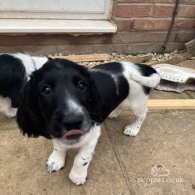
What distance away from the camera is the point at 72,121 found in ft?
6.90

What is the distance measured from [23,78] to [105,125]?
3.03 feet

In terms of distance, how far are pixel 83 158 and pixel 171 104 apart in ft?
4.90

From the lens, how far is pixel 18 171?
115 inches

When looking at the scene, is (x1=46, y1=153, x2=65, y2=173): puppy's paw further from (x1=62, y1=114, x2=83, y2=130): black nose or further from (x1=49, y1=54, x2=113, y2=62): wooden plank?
(x1=49, y1=54, x2=113, y2=62): wooden plank

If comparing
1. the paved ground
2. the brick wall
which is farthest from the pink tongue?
the brick wall

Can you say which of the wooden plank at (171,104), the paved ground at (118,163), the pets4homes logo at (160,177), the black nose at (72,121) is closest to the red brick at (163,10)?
the wooden plank at (171,104)

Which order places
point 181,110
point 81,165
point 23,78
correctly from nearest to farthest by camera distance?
point 81,165 → point 23,78 → point 181,110

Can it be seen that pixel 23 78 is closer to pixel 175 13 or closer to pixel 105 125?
pixel 105 125

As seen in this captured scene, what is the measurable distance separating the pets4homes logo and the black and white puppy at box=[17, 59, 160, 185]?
531 mm

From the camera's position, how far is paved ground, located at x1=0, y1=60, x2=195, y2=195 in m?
2.85

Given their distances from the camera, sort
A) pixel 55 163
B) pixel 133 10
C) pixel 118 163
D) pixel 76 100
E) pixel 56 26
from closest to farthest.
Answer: pixel 76 100
pixel 55 163
pixel 118 163
pixel 56 26
pixel 133 10

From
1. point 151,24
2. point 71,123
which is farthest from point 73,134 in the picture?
point 151,24

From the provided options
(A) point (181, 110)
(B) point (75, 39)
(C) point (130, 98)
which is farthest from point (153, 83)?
(B) point (75, 39)

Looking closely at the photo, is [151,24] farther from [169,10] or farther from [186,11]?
[186,11]
